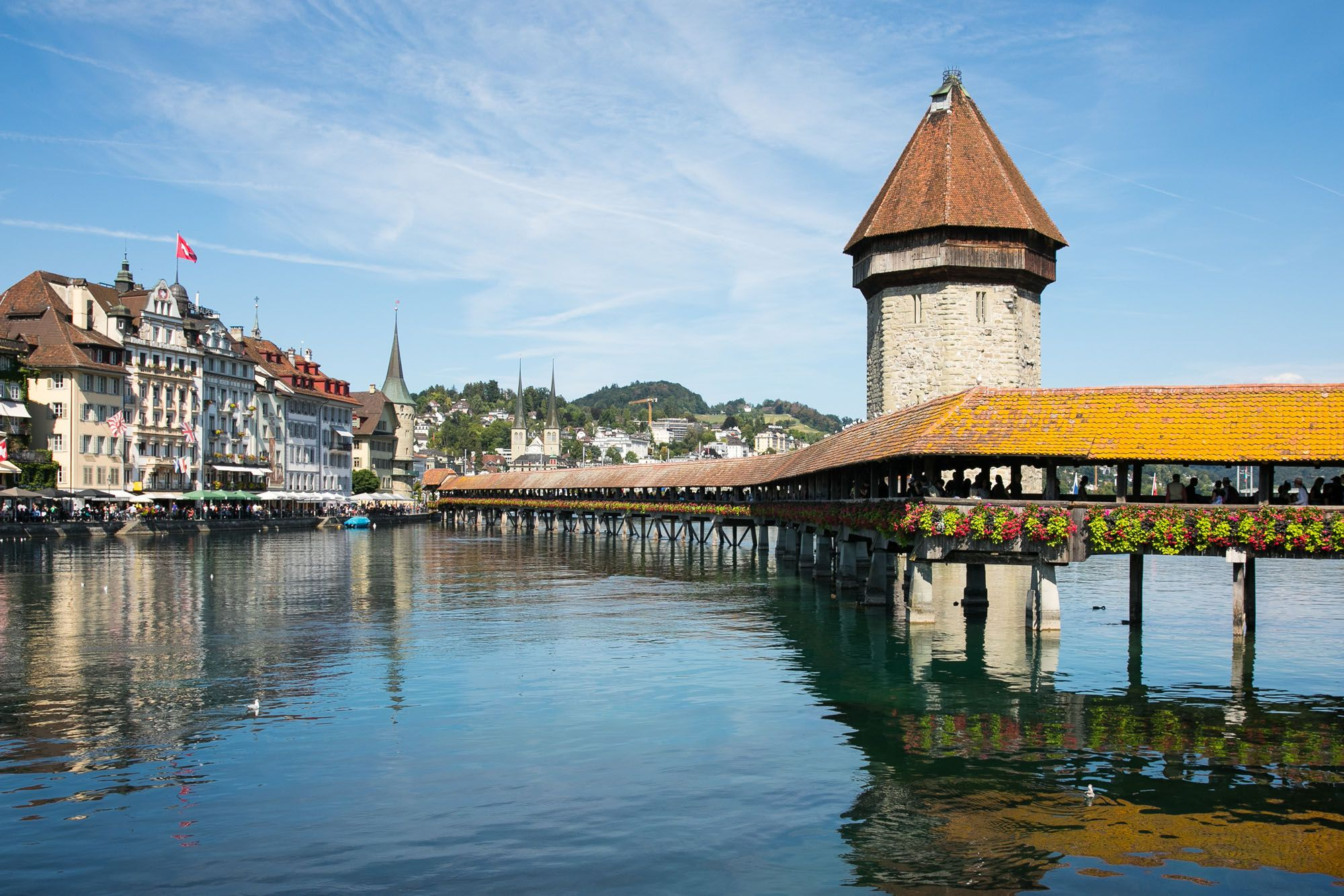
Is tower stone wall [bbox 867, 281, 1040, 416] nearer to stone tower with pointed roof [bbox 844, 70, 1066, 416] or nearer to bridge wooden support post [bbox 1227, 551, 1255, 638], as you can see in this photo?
stone tower with pointed roof [bbox 844, 70, 1066, 416]

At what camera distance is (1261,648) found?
81.2 ft

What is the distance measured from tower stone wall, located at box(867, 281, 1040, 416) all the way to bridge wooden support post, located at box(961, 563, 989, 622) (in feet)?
71.1

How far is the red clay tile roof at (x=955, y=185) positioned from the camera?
50.8 metres

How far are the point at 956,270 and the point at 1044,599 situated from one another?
2925 cm

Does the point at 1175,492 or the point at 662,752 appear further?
the point at 1175,492

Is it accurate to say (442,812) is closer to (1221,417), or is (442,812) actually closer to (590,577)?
(1221,417)

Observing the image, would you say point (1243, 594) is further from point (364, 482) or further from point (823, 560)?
point (364, 482)

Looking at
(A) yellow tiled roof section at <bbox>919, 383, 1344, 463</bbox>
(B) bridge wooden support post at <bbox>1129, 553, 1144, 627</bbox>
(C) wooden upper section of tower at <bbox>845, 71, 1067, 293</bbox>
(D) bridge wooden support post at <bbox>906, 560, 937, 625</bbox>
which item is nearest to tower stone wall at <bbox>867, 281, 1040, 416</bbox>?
(C) wooden upper section of tower at <bbox>845, 71, 1067, 293</bbox>

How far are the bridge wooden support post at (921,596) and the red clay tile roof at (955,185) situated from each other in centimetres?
2707

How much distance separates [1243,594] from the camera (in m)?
24.5

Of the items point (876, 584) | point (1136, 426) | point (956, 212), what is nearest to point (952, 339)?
point (956, 212)

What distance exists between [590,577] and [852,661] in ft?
77.3

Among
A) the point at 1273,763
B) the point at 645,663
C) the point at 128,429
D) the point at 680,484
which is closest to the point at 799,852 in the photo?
the point at 1273,763

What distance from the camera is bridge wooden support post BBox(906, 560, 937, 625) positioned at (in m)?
26.6
